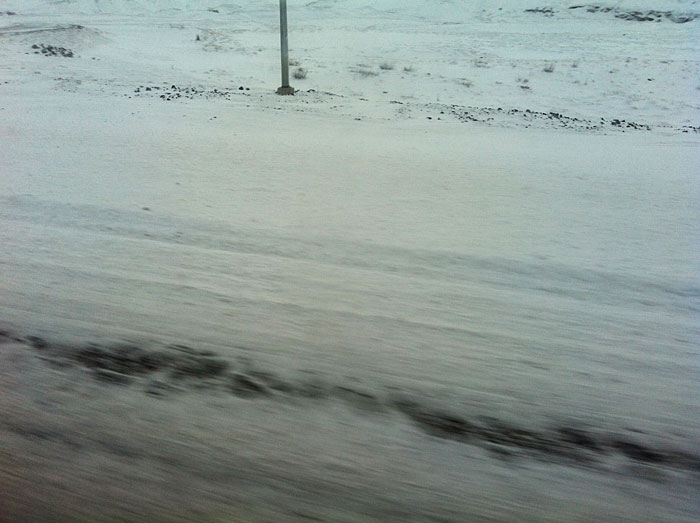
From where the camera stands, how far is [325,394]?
10.5 feet

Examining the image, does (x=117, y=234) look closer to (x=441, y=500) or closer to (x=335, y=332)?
(x=335, y=332)

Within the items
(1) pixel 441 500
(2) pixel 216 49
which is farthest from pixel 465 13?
(1) pixel 441 500

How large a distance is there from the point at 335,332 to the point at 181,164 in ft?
16.5

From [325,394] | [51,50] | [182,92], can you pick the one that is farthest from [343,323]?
[51,50]

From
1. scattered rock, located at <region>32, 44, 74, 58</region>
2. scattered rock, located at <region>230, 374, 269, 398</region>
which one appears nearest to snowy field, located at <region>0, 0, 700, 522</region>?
scattered rock, located at <region>230, 374, 269, 398</region>

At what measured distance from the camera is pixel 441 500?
2496mm

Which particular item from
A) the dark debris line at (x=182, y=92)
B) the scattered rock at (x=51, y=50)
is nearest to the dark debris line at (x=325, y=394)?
the dark debris line at (x=182, y=92)

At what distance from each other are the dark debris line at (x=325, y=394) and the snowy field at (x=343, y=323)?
0.01 metres

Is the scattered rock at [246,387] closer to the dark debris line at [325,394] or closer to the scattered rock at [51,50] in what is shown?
the dark debris line at [325,394]

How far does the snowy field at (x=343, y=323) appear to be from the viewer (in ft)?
8.53

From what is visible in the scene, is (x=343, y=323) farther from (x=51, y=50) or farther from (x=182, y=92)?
(x=51, y=50)

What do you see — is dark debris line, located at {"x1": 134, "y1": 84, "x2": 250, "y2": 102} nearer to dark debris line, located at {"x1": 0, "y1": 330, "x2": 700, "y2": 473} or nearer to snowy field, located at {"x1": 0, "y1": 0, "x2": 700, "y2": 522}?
snowy field, located at {"x1": 0, "y1": 0, "x2": 700, "y2": 522}

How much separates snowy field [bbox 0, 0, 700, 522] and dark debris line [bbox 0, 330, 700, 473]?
0.05 ft

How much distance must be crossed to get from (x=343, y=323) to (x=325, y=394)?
824 mm
